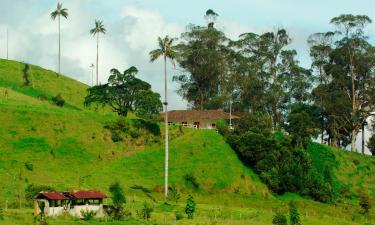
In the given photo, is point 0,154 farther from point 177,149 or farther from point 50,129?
point 177,149

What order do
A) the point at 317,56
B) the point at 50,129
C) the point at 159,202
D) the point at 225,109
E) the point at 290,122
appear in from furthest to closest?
the point at 225,109 < the point at 317,56 < the point at 290,122 < the point at 50,129 < the point at 159,202

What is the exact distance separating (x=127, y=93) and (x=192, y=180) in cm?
2512

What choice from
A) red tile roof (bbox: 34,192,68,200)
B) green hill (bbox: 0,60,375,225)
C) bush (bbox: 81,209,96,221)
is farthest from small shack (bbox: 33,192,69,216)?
green hill (bbox: 0,60,375,225)

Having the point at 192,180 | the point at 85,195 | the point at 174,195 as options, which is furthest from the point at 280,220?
the point at 192,180

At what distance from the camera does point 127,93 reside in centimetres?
10612

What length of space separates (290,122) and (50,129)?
3927 centimetres

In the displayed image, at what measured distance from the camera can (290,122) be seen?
10600 centimetres

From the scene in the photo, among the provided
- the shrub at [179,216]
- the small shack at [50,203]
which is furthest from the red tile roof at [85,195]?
the shrub at [179,216]

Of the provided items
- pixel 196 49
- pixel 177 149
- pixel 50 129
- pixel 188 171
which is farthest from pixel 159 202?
pixel 196 49

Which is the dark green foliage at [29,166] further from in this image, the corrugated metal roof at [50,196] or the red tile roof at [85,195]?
the corrugated metal roof at [50,196]

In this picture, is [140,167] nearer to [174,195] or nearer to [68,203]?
[174,195]

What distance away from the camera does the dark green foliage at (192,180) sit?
86500 mm

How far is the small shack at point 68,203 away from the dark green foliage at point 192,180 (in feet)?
78.1

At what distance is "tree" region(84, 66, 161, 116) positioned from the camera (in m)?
104
